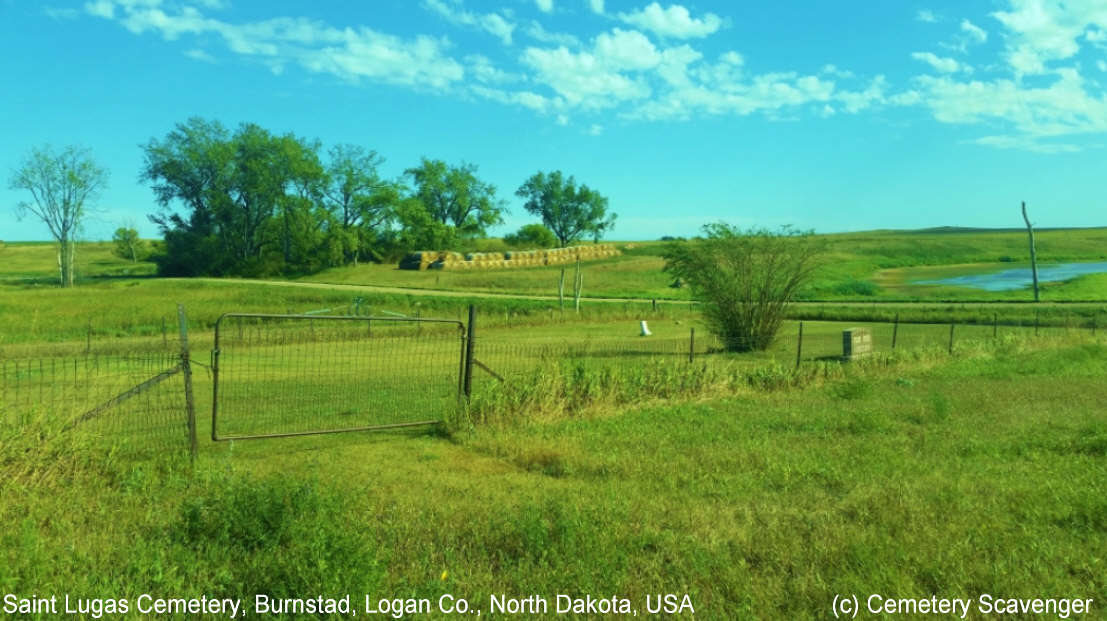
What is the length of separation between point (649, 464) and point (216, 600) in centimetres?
452

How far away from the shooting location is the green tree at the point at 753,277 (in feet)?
80.3

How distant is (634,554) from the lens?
525cm

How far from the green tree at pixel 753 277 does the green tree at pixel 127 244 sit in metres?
109

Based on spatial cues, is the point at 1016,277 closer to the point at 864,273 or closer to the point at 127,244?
the point at 864,273

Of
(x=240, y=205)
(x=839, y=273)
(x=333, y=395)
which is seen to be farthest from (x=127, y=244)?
(x=333, y=395)

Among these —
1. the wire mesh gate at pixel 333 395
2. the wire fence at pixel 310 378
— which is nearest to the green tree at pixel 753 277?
the wire fence at pixel 310 378

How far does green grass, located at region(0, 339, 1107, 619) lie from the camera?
4656 millimetres

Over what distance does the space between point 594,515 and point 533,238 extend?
340 feet

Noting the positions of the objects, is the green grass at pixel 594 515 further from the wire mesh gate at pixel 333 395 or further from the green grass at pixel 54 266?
the green grass at pixel 54 266

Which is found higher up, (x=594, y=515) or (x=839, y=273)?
(x=839, y=273)

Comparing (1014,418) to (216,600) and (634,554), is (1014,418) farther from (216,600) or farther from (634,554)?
(216,600)

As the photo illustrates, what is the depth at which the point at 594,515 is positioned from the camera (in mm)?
5949

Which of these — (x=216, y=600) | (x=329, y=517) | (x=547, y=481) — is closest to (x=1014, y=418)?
(x=547, y=481)

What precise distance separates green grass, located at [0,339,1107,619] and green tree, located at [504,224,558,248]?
97363 mm
